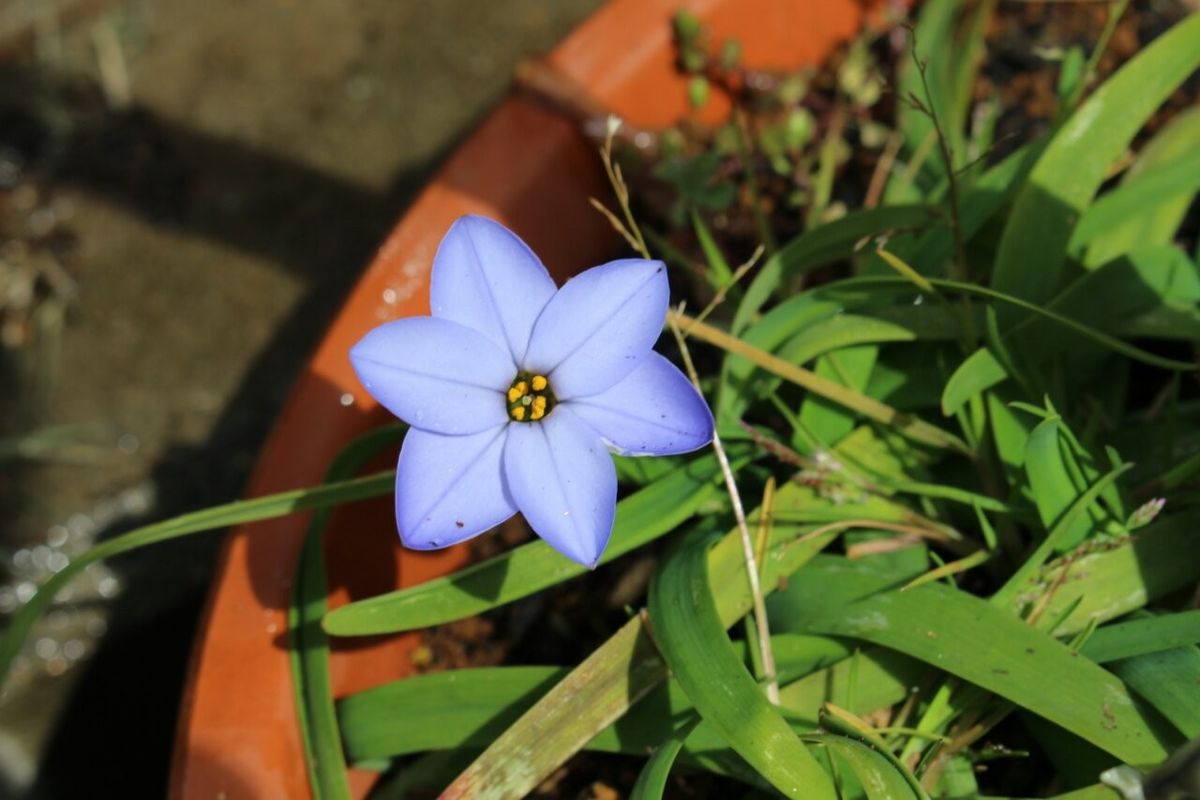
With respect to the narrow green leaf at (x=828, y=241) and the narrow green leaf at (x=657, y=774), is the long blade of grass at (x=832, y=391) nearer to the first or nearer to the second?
the narrow green leaf at (x=828, y=241)

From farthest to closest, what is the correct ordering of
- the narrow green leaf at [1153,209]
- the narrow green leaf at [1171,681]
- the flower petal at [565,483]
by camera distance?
1. the narrow green leaf at [1153,209]
2. the narrow green leaf at [1171,681]
3. the flower petal at [565,483]

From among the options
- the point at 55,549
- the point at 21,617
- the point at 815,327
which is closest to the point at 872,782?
the point at 815,327

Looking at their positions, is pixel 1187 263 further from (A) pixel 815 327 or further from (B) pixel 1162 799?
(B) pixel 1162 799

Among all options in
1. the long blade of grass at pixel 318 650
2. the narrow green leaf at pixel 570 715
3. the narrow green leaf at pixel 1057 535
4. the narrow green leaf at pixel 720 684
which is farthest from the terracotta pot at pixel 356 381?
the narrow green leaf at pixel 1057 535

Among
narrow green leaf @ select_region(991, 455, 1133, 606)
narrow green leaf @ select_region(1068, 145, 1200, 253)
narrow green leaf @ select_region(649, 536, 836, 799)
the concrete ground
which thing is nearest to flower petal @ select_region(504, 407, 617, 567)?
narrow green leaf @ select_region(649, 536, 836, 799)

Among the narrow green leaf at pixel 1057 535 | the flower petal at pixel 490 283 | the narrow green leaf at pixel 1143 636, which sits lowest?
the narrow green leaf at pixel 1143 636

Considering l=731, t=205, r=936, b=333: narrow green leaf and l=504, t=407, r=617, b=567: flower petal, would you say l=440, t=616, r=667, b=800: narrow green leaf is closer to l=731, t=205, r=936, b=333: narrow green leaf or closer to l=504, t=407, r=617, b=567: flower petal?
l=504, t=407, r=617, b=567: flower petal
